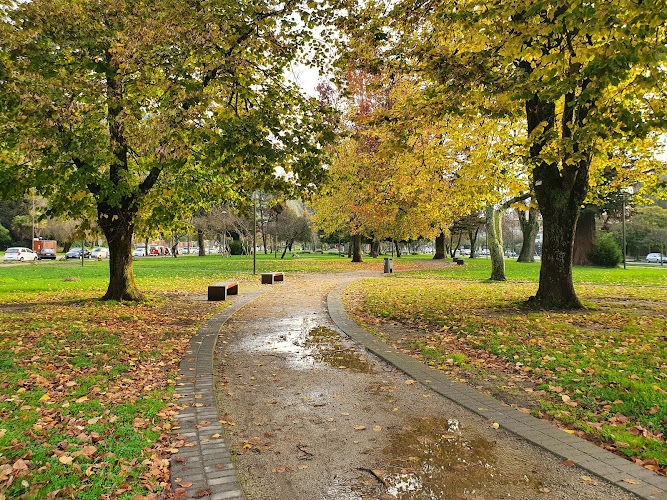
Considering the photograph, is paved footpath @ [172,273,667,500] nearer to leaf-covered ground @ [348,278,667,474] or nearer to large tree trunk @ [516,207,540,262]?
leaf-covered ground @ [348,278,667,474]

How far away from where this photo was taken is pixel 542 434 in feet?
13.4

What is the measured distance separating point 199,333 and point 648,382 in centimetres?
738

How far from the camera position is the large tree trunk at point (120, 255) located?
11.7 meters

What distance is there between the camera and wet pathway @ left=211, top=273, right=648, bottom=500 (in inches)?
125

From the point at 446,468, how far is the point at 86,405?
3.68m

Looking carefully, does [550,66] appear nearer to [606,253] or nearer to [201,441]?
[201,441]

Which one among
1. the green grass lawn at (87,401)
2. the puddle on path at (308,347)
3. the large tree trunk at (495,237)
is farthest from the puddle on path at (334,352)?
the large tree trunk at (495,237)

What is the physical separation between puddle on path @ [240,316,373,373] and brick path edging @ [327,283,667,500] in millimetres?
575

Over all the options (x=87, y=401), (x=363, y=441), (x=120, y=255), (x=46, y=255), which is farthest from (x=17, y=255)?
(x=363, y=441)

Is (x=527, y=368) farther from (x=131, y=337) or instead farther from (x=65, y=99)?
(x=65, y=99)

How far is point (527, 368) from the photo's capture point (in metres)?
6.14

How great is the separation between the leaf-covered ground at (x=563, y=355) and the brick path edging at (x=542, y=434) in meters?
0.21

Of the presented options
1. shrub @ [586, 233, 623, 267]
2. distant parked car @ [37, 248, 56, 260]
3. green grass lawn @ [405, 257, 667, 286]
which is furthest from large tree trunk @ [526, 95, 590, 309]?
distant parked car @ [37, 248, 56, 260]

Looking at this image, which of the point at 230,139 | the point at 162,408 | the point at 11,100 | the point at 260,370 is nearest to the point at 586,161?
the point at 230,139
